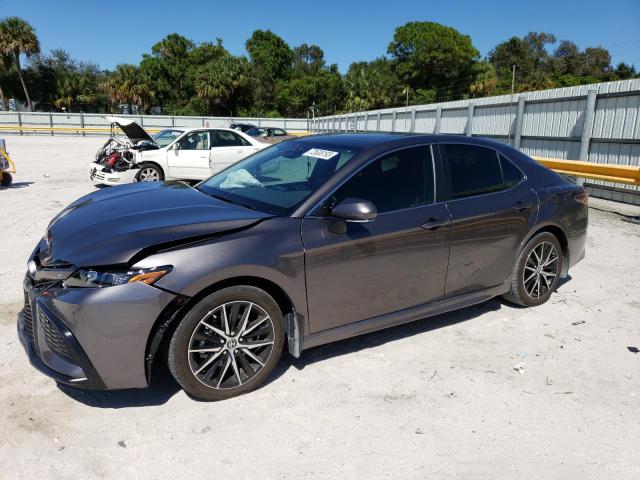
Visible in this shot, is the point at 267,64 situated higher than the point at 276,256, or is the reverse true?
the point at 267,64

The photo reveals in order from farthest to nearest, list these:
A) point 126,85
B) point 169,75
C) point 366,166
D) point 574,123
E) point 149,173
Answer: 1. point 169,75
2. point 126,85
3. point 574,123
4. point 149,173
5. point 366,166

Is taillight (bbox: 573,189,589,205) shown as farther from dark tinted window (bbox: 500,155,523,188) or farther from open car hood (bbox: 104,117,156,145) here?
open car hood (bbox: 104,117,156,145)

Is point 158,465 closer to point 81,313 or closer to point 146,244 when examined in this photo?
point 81,313

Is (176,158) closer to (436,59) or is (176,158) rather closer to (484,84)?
(484,84)

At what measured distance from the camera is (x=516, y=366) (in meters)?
3.65

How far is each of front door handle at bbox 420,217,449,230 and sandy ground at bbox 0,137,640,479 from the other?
967 millimetres

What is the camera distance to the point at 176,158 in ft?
39.7

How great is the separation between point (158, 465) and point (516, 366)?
2553mm

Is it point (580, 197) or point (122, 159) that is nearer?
point (580, 197)

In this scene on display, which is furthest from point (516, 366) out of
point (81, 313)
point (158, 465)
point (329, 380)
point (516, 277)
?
point (81, 313)

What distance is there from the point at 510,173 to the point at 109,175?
32.0 ft

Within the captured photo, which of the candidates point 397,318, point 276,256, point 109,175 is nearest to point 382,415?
point 397,318

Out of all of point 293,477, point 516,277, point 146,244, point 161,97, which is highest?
point 161,97

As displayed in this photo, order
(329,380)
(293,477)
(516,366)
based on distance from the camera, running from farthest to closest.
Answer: (516,366)
(329,380)
(293,477)
